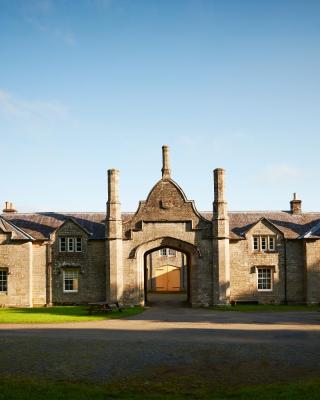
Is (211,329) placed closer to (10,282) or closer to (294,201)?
(10,282)

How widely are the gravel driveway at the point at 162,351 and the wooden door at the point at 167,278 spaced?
116ft

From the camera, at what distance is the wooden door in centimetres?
6059

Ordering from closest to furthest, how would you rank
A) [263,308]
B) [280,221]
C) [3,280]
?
[263,308]
[3,280]
[280,221]

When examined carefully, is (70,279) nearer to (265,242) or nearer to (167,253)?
(265,242)

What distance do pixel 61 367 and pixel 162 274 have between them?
1834 inches

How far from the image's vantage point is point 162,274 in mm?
60781

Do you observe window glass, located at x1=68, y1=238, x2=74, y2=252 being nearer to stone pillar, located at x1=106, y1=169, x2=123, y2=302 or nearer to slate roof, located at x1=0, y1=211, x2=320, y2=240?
slate roof, located at x1=0, y1=211, x2=320, y2=240

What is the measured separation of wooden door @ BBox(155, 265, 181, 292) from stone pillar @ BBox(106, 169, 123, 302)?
22.0 m

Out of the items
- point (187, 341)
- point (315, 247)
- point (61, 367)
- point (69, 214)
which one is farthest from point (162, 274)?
point (61, 367)

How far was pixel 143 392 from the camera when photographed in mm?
12102

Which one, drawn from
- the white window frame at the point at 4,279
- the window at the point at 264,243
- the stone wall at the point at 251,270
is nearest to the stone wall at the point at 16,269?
the white window frame at the point at 4,279

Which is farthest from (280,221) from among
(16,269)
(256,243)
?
(16,269)

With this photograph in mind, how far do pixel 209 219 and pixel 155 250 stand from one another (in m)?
6.22

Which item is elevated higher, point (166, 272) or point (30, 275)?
point (30, 275)
